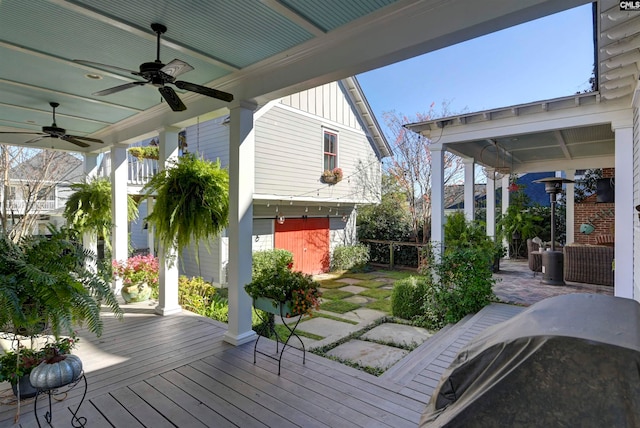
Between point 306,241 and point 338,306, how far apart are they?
340cm

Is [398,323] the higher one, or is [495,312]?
[495,312]

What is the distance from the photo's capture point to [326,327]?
5672mm

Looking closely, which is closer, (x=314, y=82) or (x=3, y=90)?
(x=314, y=82)

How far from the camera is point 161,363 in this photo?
3.34 metres

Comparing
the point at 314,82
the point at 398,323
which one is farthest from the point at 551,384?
the point at 398,323

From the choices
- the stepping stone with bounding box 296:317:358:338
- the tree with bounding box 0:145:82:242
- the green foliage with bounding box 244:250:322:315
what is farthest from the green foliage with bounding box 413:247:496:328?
the tree with bounding box 0:145:82:242

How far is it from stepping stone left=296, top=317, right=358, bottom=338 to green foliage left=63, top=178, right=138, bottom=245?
3.84 meters

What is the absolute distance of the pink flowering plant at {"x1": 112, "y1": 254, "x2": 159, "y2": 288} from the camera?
5.40m

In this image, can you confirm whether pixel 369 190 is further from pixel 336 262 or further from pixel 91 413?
pixel 91 413

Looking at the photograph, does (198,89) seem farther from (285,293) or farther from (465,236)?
(465,236)

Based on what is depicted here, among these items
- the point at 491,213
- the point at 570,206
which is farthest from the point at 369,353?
the point at 570,206

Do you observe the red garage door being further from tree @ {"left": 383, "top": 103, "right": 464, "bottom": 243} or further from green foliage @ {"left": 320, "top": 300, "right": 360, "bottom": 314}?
tree @ {"left": 383, "top": 103, "right": 464, "bottom": 243}

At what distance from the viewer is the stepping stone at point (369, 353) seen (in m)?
4.03

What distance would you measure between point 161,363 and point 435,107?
12.1 meters
